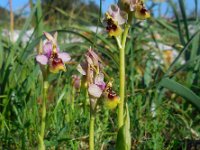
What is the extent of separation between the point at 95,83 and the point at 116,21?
0.16 m

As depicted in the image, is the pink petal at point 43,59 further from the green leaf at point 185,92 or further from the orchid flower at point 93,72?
the green leaf at point 185,92

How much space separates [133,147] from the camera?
160cm

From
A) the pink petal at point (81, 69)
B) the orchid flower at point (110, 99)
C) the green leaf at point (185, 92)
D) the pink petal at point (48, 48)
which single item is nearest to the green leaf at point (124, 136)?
the orchid flower at point (110, 99)

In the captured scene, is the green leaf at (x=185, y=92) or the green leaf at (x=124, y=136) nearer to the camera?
the green leaf at (x=124, y=136)

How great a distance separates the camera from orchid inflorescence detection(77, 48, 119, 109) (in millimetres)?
1102

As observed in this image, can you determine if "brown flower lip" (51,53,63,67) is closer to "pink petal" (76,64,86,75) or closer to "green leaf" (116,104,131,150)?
"pink petal" (76,64,86,75)

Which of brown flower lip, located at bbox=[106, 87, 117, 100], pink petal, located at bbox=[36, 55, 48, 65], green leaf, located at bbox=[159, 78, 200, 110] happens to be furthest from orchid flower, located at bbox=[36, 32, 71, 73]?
green leaf, located at bbox=[159, 78, 200, 110]

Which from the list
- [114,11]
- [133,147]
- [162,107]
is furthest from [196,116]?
[114,11]

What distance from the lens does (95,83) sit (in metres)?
1.13

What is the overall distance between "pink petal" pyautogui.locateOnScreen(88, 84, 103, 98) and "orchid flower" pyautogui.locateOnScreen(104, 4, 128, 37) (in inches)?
5.3

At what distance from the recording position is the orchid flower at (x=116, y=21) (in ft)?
3.83

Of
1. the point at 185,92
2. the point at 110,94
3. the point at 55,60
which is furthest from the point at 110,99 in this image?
the point at 185,92

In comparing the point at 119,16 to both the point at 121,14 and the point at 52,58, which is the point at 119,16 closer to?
the point at 121,14

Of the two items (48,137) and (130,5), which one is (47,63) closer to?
(130,5)
